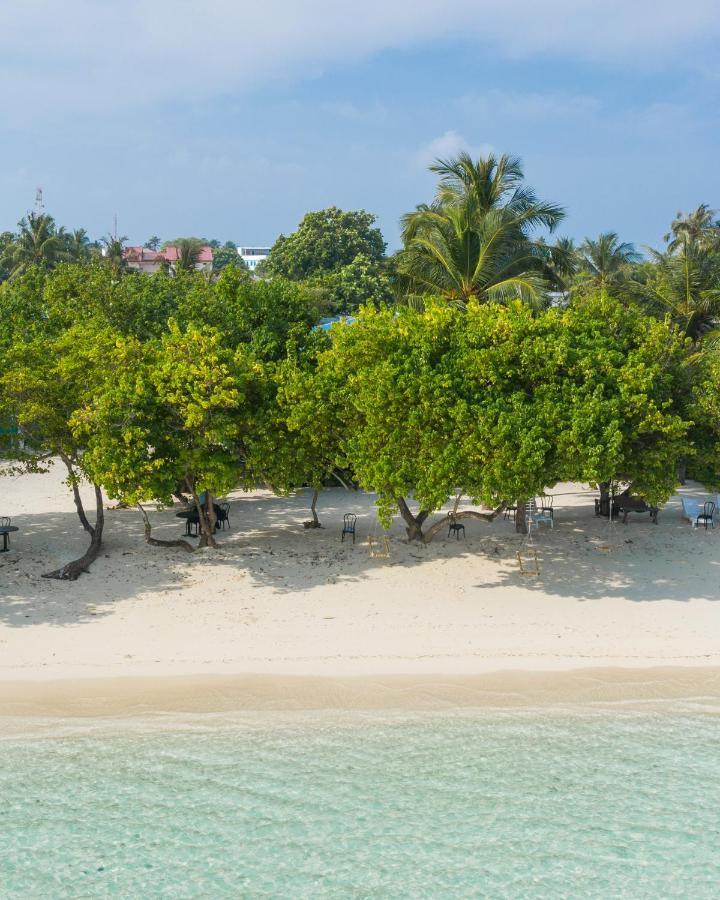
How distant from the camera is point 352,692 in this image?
47.2 ft

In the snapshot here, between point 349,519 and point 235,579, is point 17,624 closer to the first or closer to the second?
point 235,579

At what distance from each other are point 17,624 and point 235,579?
478cm

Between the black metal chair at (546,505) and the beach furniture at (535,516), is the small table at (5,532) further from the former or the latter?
the black metal chair at (546,505)

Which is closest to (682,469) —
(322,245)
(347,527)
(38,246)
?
(347,527)

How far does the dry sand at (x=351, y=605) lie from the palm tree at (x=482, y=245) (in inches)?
324

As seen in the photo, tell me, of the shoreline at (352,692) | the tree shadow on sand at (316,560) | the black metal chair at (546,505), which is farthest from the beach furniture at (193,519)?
the black metal chair at (546,505)

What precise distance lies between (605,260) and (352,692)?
27.4 meters

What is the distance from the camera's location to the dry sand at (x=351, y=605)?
15406 mm

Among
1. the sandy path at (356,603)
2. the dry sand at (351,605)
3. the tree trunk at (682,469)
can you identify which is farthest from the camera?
the tree trunk at (682,469)

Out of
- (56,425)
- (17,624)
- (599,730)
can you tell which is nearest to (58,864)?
(17,624)

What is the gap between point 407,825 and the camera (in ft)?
36.7

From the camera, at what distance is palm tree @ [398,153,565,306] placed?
26.3 m

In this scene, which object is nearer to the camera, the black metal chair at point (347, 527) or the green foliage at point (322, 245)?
the black metal chair at point (347, 527)

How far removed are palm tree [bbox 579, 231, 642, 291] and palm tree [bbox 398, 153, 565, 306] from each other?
8.02 metres
